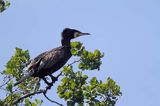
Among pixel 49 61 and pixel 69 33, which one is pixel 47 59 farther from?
pixel 69 33

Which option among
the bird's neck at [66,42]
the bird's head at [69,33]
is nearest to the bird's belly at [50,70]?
the bird's neck at [66,42]

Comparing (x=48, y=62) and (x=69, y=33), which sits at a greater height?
(x=69, y=33)

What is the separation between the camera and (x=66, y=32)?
18391 mm

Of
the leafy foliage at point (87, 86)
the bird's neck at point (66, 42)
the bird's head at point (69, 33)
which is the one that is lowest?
the leafy foliage at point (87, 86)

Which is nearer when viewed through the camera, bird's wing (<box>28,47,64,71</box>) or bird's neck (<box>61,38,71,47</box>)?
bird's wing (<box>28,47,64,71</box>)

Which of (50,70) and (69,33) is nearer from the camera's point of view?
(50,70)

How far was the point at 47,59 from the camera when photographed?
17141 mm

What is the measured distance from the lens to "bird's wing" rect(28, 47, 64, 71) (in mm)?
16938

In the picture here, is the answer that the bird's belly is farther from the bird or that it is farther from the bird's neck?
the bird's neck

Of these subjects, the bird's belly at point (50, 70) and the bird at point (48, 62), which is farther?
the bird's belly at point (50, 70)

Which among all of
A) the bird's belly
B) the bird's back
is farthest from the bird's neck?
the bird's belly

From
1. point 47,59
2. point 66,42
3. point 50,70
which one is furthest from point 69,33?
point 50,70

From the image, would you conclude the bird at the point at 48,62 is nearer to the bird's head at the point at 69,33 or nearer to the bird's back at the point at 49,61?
the bird's back at the point at 49,61

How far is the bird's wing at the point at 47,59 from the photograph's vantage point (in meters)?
16.9
